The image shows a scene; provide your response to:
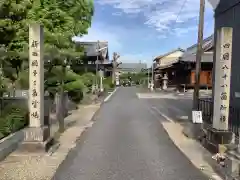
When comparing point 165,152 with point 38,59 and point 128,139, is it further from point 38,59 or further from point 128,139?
point 38,59

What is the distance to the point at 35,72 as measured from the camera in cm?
1070

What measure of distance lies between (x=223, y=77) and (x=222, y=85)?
0.75 feet

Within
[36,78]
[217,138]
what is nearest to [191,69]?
[217,138]

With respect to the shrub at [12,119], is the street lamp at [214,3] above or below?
above

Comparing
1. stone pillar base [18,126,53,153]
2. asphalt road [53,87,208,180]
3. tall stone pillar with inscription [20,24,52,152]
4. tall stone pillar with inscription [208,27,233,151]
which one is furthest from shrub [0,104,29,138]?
tall stone pillar with inscription [208,27,233,151]

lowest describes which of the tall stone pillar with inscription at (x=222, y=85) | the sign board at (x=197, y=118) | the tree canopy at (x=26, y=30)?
the sign board at (x=197, y=118)

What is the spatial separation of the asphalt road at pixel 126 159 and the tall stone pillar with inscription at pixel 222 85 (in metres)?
1.25

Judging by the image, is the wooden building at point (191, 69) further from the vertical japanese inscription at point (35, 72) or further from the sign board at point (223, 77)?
the vertical japanese inscription at point (35, 72)

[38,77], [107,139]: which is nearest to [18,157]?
[38,77]

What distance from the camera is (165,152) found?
35.3 ft

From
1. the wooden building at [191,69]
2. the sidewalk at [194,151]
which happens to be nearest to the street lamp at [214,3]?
the sidewalk at [194,151]

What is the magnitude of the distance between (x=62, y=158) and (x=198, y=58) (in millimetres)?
7718

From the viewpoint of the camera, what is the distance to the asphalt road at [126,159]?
8.06 meters

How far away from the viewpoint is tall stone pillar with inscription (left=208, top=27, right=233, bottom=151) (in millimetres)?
10336
